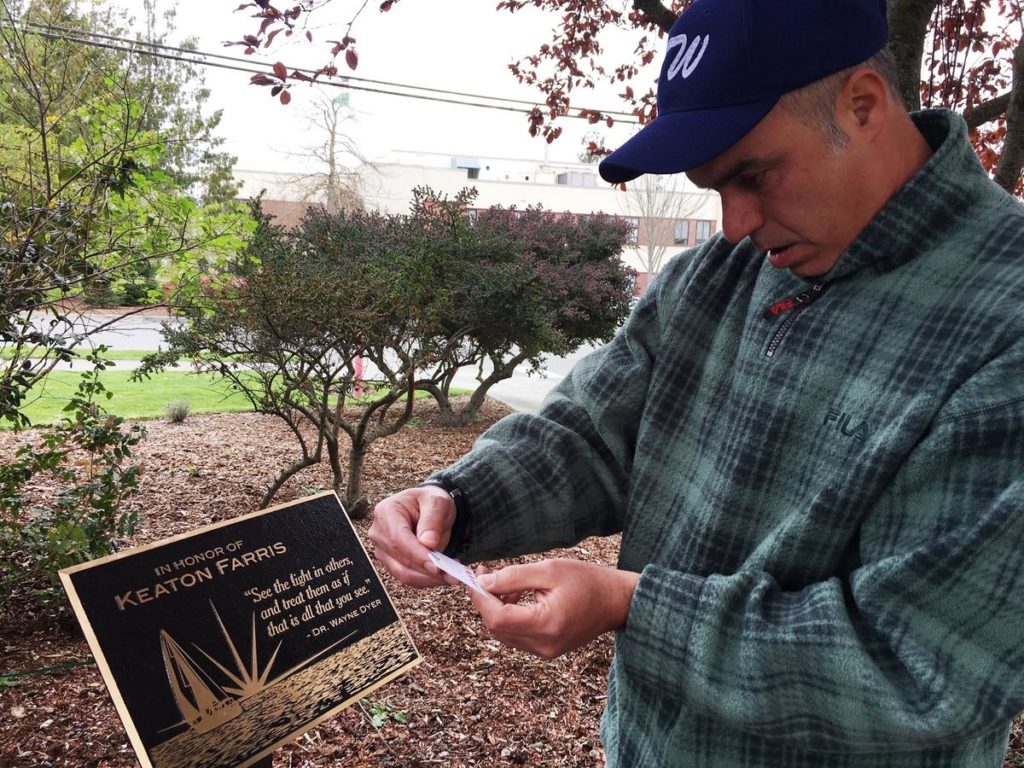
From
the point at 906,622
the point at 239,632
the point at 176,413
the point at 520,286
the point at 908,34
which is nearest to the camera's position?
the point at 906,622

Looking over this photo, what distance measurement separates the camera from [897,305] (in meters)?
1.05

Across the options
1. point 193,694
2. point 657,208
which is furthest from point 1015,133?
point 657,208

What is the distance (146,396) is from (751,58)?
495 inches

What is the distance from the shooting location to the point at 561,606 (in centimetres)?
101

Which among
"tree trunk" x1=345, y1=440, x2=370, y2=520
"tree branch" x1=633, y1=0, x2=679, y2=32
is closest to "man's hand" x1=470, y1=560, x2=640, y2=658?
"tree branch" x1=633, y1=0, x2=679, y2=32

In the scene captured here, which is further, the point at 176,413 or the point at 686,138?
the point at 176,413

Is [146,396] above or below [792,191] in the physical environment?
below

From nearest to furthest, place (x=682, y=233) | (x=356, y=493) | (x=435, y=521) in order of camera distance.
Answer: (x=435, y=521) → (x=356, y=493) → (x=682, y=233)

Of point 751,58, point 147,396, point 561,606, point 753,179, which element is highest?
point 751,58

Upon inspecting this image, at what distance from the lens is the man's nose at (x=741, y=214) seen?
1109mm

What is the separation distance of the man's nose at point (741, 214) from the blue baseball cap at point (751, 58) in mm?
108

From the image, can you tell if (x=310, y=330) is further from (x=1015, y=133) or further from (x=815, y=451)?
(x=815, y=451)

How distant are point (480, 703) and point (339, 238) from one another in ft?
23.3

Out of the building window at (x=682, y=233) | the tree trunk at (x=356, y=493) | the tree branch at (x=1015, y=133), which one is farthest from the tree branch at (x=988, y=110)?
the building window at (x=682, y=233)
